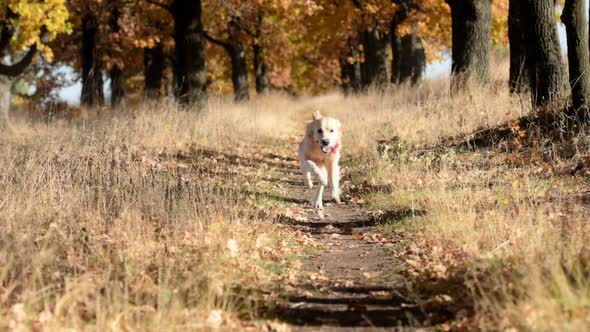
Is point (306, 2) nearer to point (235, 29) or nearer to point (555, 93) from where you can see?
point (555, 93)

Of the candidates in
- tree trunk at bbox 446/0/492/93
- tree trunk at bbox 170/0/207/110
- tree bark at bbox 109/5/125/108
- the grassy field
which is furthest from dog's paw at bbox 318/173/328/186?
tree bark at bbox 109/5/125/108

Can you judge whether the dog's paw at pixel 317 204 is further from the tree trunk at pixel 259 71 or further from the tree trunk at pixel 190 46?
the tree trunk at pixel 259 71

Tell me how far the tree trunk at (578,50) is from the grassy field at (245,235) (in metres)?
0.77

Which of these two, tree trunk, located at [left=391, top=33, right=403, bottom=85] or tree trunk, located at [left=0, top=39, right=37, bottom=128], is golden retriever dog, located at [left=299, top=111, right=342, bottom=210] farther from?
tree trunk, located at [left=391, top=33, right=403, bottom=85]

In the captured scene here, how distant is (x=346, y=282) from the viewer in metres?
5.09

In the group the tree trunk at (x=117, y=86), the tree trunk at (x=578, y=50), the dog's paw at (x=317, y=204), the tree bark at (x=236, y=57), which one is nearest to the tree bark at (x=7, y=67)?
the tree trunk at (x=117, y=86)

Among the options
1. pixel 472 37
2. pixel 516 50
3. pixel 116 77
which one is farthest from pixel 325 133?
pixel 116 77

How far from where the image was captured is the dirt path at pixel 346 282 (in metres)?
4.22

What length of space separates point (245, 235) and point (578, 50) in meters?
6.28

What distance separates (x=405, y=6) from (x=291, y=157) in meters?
12.3

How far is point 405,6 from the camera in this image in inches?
957

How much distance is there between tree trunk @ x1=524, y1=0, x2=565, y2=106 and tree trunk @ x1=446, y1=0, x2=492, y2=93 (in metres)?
4.18

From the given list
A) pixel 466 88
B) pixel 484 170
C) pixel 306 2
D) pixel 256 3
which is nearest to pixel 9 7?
pixel 256 3

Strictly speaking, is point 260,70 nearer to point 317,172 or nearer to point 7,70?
point 7,70
